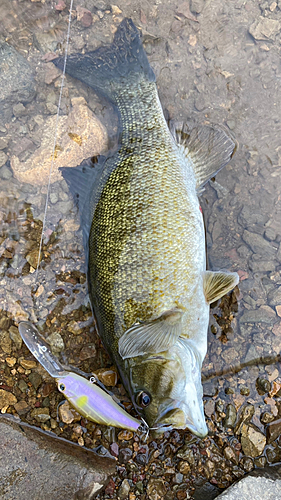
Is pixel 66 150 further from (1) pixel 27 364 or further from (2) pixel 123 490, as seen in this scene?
(2) pixel 123 490

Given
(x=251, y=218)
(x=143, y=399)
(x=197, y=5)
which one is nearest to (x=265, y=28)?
(x=197, y=5)

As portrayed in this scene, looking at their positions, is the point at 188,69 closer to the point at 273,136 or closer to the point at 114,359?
the point at 273,136

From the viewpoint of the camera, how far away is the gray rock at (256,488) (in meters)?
2.84

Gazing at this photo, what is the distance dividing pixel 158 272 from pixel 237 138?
5.81 ft

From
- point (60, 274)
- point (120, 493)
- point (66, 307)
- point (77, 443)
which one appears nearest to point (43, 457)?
point (77, 443)

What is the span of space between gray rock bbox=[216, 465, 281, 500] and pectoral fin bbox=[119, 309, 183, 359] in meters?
1.39

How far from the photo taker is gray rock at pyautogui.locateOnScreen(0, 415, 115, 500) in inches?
112

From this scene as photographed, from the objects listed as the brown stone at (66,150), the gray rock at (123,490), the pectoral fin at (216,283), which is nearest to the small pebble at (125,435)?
the gray rock at (123,490)

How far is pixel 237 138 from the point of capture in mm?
3633

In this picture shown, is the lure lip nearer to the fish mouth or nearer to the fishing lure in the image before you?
the fishing lure

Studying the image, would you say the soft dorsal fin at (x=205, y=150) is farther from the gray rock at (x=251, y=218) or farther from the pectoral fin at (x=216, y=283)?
the pectoral fin at (x=216, y=283)

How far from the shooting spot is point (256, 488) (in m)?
2.87

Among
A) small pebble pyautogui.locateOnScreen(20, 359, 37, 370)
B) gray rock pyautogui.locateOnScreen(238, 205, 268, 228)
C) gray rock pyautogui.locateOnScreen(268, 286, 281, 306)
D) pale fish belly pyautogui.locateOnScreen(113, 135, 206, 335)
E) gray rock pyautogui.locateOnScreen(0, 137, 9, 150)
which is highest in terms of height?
gray rock pyautogui.locateOnScreen(0, 137, 9, 150)

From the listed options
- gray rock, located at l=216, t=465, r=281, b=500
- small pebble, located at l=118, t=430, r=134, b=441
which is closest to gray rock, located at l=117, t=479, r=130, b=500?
small pebble, located at l=118, t=430, r=134, b=441
